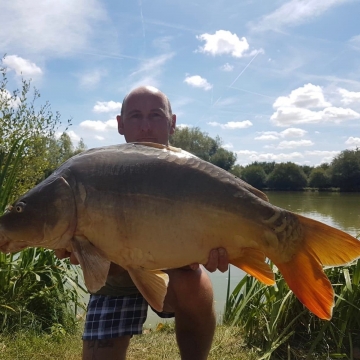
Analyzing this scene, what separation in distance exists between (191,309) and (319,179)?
149ft

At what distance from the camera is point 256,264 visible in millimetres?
1649

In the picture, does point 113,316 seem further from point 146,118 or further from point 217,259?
point 146,118

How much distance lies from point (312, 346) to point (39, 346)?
189 centimetres

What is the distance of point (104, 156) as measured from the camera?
166 cm

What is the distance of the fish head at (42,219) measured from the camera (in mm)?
1563

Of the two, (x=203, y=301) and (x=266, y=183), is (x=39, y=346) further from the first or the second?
(x=266, y=183)

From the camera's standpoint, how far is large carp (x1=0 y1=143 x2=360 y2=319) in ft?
5.04

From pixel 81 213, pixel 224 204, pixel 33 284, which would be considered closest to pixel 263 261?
pixel 224 204

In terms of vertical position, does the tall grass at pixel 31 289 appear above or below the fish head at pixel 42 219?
below

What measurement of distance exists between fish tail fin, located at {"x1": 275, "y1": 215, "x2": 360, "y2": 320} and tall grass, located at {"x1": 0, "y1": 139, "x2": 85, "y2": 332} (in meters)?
2.37

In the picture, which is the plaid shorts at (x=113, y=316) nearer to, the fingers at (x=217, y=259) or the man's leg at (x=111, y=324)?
the man's leg at (x=111, y=324)

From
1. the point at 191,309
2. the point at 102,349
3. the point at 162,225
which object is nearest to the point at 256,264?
the point at 162,225

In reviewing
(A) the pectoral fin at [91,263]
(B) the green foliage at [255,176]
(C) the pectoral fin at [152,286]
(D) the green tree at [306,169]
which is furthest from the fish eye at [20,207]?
(D) the green tree at [306,169]

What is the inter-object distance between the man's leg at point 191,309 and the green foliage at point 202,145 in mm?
37128
